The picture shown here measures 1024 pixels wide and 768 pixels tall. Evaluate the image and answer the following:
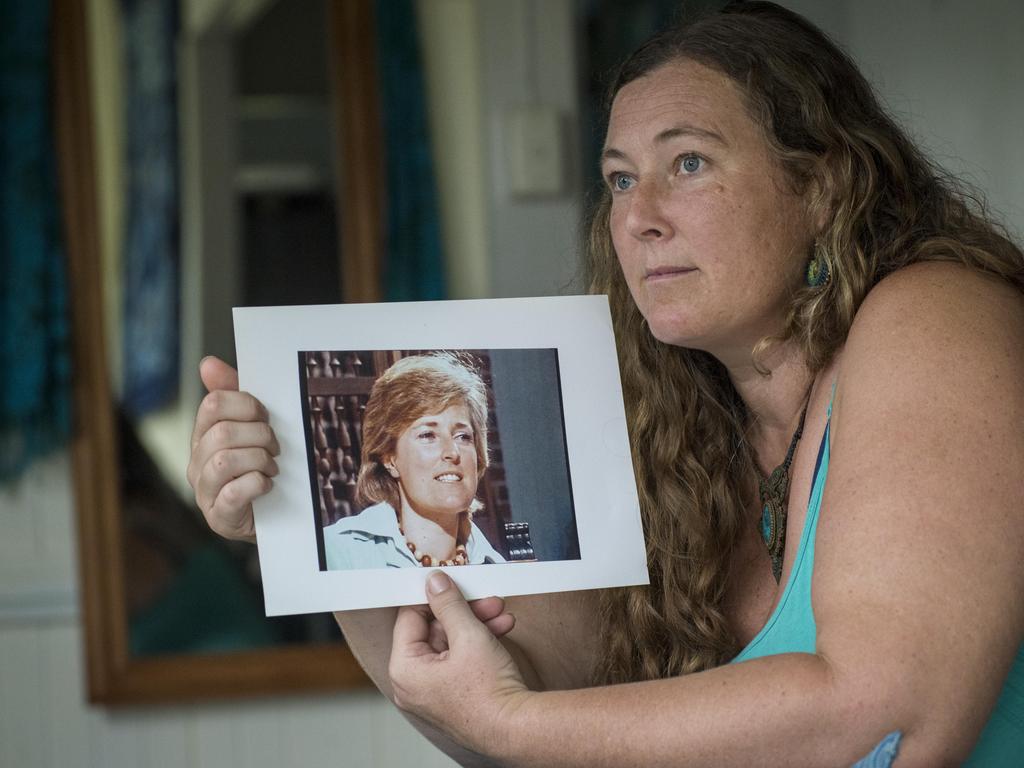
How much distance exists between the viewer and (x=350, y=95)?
269 cm

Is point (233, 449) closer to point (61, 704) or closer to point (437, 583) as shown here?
point (437, 583)

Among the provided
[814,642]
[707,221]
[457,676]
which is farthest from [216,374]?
[814,642]

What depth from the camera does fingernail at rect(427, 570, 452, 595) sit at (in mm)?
1097

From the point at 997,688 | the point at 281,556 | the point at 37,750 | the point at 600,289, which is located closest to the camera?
the point at 997,688

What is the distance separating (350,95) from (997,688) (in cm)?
212

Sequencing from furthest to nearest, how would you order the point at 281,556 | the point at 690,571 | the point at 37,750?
the point at 37,750 → the point at 690,571 → the point at 281,556

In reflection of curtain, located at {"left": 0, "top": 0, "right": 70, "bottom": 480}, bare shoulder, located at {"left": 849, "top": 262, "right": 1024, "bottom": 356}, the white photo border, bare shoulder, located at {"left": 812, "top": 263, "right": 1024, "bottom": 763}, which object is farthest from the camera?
reflection of curtain, located at {"left": 0, "top": 0, "right": 70, "bottom": 480}

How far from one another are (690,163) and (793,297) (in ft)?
0.54

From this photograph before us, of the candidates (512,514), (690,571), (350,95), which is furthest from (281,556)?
(350,95)

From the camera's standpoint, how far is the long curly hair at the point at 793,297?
116 centimetres

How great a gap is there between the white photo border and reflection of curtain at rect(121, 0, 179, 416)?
159 cm

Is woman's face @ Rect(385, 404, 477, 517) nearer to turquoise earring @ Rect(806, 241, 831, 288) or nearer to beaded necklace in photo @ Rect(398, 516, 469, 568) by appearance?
beaded necklace in photo @ Rect(398, 516, 469, 568)

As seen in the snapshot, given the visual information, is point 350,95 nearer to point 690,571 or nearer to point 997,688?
point 690,571

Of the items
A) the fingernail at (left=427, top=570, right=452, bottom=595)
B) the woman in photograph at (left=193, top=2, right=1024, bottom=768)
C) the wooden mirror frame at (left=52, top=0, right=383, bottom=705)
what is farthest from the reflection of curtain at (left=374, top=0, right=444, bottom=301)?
the fingernail at (left=427, top=570, right=452, bottom=595)
